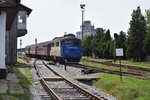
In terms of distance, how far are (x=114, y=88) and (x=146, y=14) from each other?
4817 centimetres

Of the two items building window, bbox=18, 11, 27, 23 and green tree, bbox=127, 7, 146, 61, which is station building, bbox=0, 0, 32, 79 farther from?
green tree, bbox=127, 7, 146, 61

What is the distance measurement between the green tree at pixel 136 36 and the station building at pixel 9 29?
1883cm

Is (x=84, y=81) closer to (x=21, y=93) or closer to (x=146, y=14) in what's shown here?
(x=21, y=93)

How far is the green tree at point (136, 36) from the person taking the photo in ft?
165

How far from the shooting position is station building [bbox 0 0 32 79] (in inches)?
646

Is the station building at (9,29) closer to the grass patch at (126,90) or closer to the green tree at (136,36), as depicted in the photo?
the grass patch at (126,90)

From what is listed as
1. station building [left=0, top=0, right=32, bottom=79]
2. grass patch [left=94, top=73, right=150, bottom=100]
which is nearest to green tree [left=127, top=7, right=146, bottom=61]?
station building [left=0, top=0, right=32, bottom=79]

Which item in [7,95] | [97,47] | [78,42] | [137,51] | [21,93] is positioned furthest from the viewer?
[97,47]

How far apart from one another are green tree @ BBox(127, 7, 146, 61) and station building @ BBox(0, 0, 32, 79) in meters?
18.8

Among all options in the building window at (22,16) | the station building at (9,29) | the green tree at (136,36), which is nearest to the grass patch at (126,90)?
the station building at (9,29)

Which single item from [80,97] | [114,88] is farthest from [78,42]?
[80,97]

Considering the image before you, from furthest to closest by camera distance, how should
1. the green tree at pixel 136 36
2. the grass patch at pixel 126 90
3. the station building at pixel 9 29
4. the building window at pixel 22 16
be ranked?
the green tree at pixel 136 36 → the building window at pixel 22 16 → the station building at pixel 9 29 → the grass patch at pixel 126 90

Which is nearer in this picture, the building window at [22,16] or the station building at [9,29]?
the station building at [9,29]

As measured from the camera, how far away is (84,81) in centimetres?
2002
